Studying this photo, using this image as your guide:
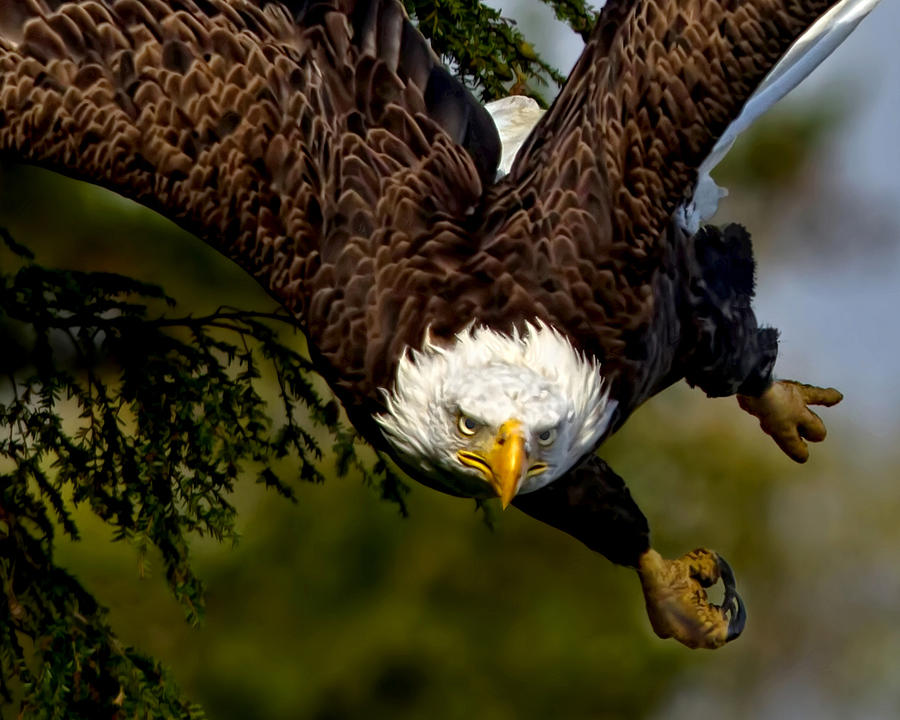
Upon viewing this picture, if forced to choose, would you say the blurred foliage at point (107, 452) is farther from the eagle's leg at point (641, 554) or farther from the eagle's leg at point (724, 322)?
the eagle's leg at point (724, 322)

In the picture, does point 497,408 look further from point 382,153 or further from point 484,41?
point 484,41

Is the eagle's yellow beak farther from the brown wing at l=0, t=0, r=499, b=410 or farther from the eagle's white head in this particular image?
the brown wing at l=0, t=0, r=499, b=410

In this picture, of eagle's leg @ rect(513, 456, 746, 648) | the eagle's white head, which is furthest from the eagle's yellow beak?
eagle's leg @ rect(513, 456, 746, 648)

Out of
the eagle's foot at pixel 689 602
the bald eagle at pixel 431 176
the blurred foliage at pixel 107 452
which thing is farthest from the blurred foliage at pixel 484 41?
the eagle's foot at pixel 689 602

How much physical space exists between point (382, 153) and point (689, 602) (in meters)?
1.49

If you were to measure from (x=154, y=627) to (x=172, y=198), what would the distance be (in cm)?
1077

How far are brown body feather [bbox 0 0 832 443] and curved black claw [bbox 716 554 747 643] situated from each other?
33.1 inches

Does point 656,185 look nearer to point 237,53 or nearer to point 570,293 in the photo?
point 570,293

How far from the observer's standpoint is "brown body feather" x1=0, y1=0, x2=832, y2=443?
3.46 meters

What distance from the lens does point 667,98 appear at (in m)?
3.40

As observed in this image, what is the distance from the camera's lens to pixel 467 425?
3.40m

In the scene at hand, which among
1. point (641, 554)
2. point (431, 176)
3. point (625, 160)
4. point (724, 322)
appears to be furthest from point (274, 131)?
point (641, 554)

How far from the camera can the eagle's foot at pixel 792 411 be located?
4602mm

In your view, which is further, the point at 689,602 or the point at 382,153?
the point at 689,602
